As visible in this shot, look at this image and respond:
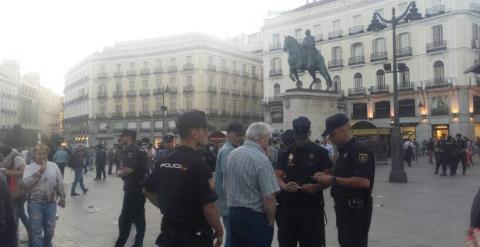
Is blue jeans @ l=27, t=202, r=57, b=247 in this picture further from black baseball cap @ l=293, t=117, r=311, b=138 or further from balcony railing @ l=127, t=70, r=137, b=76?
balcony railing @ l=127, t=70, r=137, b=76

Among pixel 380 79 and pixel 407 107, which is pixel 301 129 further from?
pixel 380 79

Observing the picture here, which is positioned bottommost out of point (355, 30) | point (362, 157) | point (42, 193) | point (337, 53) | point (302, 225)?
point (302, 225)

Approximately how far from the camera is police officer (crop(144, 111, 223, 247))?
3654mm

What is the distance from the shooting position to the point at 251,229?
176 inches

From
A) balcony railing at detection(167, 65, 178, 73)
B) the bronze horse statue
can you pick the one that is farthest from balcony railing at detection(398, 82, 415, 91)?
balcony railing at detection(167, 65, 178, 73)

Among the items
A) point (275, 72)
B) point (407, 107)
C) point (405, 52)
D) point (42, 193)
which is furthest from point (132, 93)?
point (42, 193)

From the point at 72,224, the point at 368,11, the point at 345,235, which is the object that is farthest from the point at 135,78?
the point at 345,235

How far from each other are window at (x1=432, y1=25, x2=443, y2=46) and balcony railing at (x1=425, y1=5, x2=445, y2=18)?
127 centimetres

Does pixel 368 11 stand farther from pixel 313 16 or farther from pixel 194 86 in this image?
pixel 194 86

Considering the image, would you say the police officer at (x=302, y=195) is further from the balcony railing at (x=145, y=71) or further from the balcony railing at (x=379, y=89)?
the balcony railing at (x=145, y=71)

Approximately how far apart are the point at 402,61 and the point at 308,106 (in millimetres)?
28778

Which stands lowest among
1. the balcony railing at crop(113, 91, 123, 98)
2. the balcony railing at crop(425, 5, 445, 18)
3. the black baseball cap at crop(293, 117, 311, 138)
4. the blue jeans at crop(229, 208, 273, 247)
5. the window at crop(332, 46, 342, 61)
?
the blue jeans at crop(229, 208, 273, 247)

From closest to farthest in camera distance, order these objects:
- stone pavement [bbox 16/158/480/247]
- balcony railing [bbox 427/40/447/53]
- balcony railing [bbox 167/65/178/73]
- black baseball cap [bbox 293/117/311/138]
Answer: black baseball cap [bbox 293/117/311/138] < stone pavement [bbox 16/158/480/247] < balcony railing [bbox 427/40/447/53] < balcony railing [bbox 167/65/178/73]

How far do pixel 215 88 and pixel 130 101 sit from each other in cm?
1320
